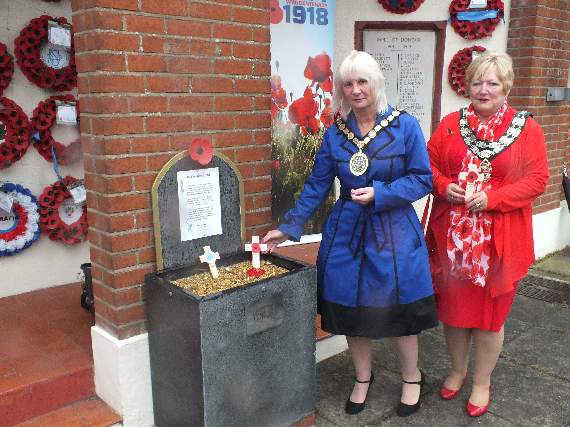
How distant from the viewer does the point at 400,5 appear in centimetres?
468

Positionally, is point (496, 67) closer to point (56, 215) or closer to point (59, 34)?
point (59, 34)

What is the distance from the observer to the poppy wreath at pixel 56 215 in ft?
12.0

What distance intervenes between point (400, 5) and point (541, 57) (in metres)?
1.54

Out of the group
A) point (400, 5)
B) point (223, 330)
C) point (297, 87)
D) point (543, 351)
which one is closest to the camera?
point (223, 330)

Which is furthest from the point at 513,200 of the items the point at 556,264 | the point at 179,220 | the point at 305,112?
the point at 556,264

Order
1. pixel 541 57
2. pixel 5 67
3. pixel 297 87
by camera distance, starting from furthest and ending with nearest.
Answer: pixel 541 57 < pixel 297 87 < pixel 5 67

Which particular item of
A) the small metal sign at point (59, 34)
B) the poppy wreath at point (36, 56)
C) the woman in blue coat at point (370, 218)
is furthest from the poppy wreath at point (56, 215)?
the woman in blue coat at point (370, 218)

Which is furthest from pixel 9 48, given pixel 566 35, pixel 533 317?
pixel 566 35

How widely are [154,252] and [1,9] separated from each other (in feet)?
6.84

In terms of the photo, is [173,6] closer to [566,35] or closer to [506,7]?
[506,7]

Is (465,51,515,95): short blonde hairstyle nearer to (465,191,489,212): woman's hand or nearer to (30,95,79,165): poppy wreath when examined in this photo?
(465,191,489,212): woman's hand

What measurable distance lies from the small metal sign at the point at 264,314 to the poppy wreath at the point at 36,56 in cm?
231

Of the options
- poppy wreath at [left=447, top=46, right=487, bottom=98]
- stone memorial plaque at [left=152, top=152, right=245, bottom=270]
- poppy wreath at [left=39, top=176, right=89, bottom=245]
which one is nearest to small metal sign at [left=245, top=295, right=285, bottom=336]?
stone memorial plaque at [left=152, top=152, right=245, bottom=270]

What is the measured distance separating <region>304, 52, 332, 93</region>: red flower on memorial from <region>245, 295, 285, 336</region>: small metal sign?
8.76ft
